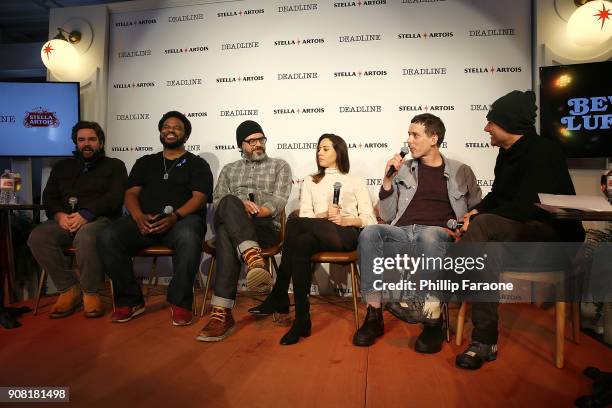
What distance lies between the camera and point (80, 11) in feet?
13.2

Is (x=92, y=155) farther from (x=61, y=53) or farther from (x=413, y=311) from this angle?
(x=413, y=311)

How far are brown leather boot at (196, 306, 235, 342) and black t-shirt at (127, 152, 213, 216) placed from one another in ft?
2.74

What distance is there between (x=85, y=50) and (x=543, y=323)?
14.7 feet

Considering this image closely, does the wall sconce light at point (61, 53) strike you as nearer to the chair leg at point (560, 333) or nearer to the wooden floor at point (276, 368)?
the wooden floor at point (276, 368)

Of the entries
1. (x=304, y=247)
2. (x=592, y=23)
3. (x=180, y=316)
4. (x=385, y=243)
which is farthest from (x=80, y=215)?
(x=592, y=23)

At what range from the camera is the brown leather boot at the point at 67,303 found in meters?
2.71

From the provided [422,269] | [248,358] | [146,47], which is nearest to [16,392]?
[248,358]

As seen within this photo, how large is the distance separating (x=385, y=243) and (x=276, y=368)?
3.01 feet

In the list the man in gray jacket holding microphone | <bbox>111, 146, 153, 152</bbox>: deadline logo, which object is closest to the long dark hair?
the man in gray jacket holding microphone

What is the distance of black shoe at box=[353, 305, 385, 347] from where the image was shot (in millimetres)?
2164

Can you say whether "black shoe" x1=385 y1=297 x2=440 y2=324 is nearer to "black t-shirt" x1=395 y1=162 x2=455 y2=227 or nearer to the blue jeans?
the blue jeans

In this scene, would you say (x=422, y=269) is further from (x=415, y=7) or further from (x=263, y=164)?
(x=415, y=7)

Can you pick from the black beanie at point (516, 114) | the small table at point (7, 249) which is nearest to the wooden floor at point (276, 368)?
the small table at point (7, 249)

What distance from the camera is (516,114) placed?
Answer: 2174 millimetres
